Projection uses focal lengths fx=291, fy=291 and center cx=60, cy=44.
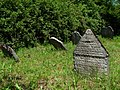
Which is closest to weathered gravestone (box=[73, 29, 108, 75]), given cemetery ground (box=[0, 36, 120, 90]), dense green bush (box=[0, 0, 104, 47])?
cemetery ground (box=[0, 36, 120, 90])

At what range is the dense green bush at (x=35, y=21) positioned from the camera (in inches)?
515

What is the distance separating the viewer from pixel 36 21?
1391cm

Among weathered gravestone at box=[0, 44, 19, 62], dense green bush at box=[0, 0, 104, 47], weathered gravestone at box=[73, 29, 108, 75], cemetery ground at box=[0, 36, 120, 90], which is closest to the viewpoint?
cemetery ground at box=[0, 36, 120, 90]

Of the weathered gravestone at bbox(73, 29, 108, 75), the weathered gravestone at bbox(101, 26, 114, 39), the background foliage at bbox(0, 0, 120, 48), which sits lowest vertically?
the weathered gravestone at bbox(101, 26, 114, 39)

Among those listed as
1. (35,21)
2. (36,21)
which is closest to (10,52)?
(35,21)

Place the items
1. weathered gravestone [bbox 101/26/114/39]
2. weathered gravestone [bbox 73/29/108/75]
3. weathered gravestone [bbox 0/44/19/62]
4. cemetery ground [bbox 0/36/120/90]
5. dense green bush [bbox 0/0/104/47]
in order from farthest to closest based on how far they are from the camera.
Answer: weathered gravestone [bbox 101/26/114/39]
dense green bush [bbox 0/0/104/47]
weathered gravestone [bbox 0/44/19/62]
weathered gravestone [bbox 73/29/108/75]
cemetery ground [bbox 0/36/120/90]

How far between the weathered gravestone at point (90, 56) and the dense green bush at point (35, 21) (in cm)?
650

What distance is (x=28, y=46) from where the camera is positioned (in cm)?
1341

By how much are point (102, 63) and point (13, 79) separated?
206 cm

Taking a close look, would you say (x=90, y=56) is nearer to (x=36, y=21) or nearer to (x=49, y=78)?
(x=49, y=78)

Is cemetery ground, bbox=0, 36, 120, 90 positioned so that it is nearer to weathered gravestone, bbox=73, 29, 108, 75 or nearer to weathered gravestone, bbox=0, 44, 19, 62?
weathered gravestone, bbox=73, 29, 108, 75

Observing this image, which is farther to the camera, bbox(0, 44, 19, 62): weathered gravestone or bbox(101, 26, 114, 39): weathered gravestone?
bbox(101, 26, 114, 39): weathered gravestone

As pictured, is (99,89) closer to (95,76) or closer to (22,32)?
(95,76)

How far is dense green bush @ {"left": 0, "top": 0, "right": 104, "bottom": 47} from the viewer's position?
13070 mm
